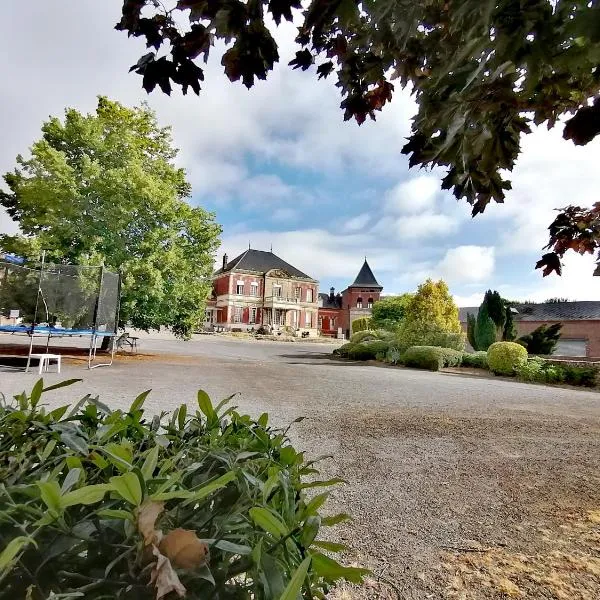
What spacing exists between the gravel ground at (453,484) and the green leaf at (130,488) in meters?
1.57

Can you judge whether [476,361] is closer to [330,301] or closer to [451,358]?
[451,358]

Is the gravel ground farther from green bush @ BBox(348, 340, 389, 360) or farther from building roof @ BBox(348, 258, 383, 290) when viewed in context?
building roof @ BBox(348, 258, 383, 290)

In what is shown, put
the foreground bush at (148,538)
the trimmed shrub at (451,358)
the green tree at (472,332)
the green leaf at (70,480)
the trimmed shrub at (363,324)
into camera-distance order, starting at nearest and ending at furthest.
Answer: the foreground bush at (148,538), the green leaf at (70,480), the trimmed shrub at (451,358), the green tree at (472,332), the trimmed shrub at (363,324)

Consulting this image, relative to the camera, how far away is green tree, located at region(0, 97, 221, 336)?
12.5 meters

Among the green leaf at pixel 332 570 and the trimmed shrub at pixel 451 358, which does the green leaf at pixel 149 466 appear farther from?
the trimmed shrub at pixel 451 358

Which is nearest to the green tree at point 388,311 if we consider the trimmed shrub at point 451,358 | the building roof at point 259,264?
the trimmed shrub at point 451,358

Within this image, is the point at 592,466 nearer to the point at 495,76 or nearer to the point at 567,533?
the point at 567,533

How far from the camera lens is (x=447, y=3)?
1.71 metres

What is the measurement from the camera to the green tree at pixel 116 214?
41.1ft

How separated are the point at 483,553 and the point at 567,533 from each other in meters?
0.66

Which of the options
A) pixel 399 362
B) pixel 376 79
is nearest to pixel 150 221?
pixel 399 362

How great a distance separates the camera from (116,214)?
12875mm

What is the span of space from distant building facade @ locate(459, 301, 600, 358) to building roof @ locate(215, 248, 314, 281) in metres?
23.2

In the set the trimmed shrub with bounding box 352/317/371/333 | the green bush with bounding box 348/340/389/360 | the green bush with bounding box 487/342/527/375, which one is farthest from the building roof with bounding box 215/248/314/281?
the green bush with bounding box 487/342/527/375
